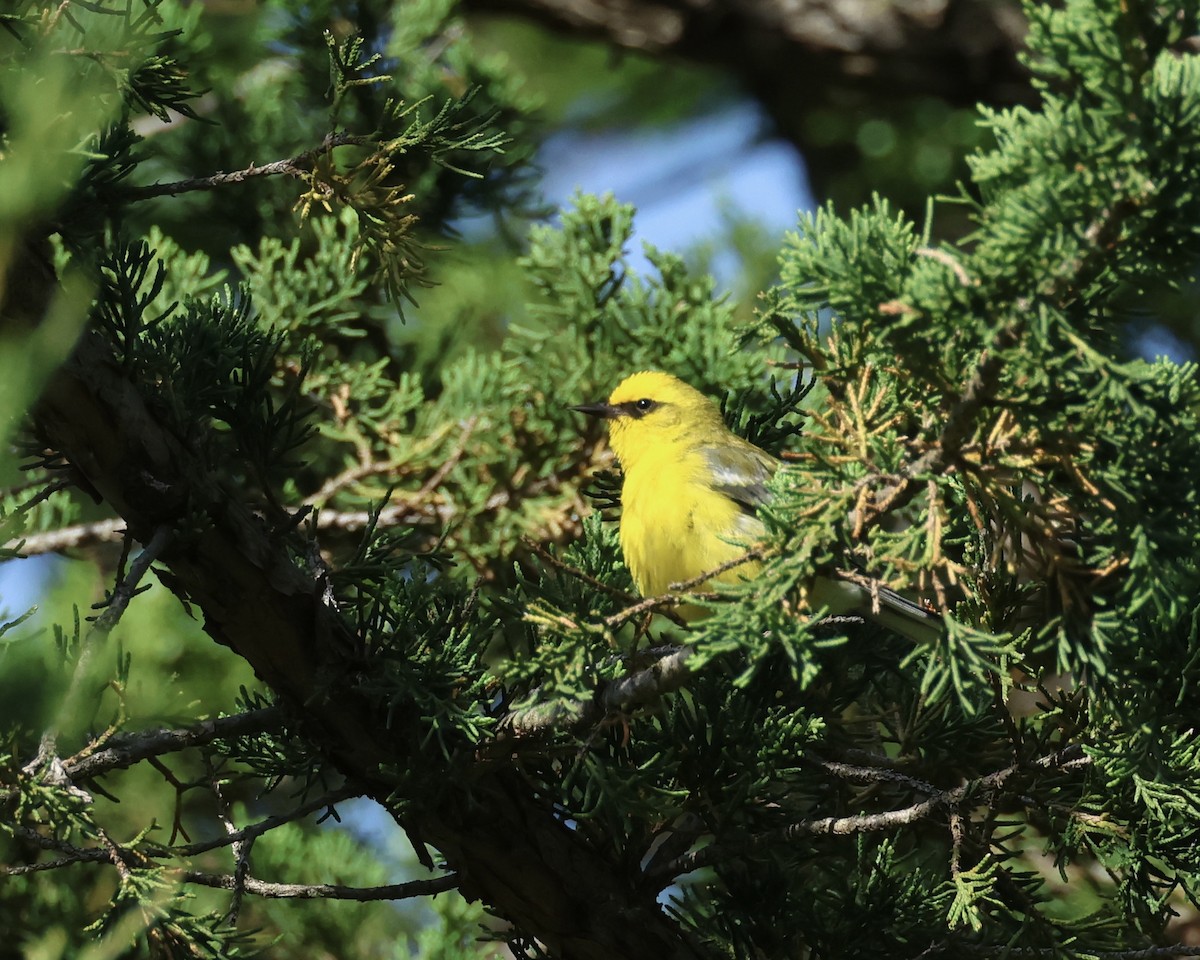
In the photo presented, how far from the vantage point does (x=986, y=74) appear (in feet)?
17.6

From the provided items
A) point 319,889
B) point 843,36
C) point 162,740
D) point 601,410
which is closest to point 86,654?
point 162,740

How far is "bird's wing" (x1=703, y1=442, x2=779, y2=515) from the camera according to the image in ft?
10.9

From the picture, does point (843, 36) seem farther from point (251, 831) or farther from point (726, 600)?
point (251, 831)

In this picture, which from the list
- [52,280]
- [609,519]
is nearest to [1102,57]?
[52,280]

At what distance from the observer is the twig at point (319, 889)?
2.12 meters

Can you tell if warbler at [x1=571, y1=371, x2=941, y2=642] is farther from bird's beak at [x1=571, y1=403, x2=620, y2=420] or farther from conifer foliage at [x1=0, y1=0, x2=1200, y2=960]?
conifer foliage at [x1=0, y1=0, x2=1200, y2=960]

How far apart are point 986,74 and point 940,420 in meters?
4.05

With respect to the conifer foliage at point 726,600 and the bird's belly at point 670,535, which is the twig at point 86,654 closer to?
the conifer foliage at point 726,600

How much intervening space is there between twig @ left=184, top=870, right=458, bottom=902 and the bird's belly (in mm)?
1116

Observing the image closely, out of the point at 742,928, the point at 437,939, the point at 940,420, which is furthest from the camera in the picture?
the point at 437,939

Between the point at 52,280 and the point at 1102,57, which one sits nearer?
the point at 1102,57

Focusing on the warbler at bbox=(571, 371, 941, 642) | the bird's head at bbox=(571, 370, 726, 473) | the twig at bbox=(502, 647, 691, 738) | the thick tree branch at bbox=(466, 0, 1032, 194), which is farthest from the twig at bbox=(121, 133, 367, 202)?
the thick tree branch at bbox=(466, 0, 1032, 194)

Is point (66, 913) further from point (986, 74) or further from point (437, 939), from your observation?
point (986, 74)

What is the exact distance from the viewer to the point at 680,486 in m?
3.24
